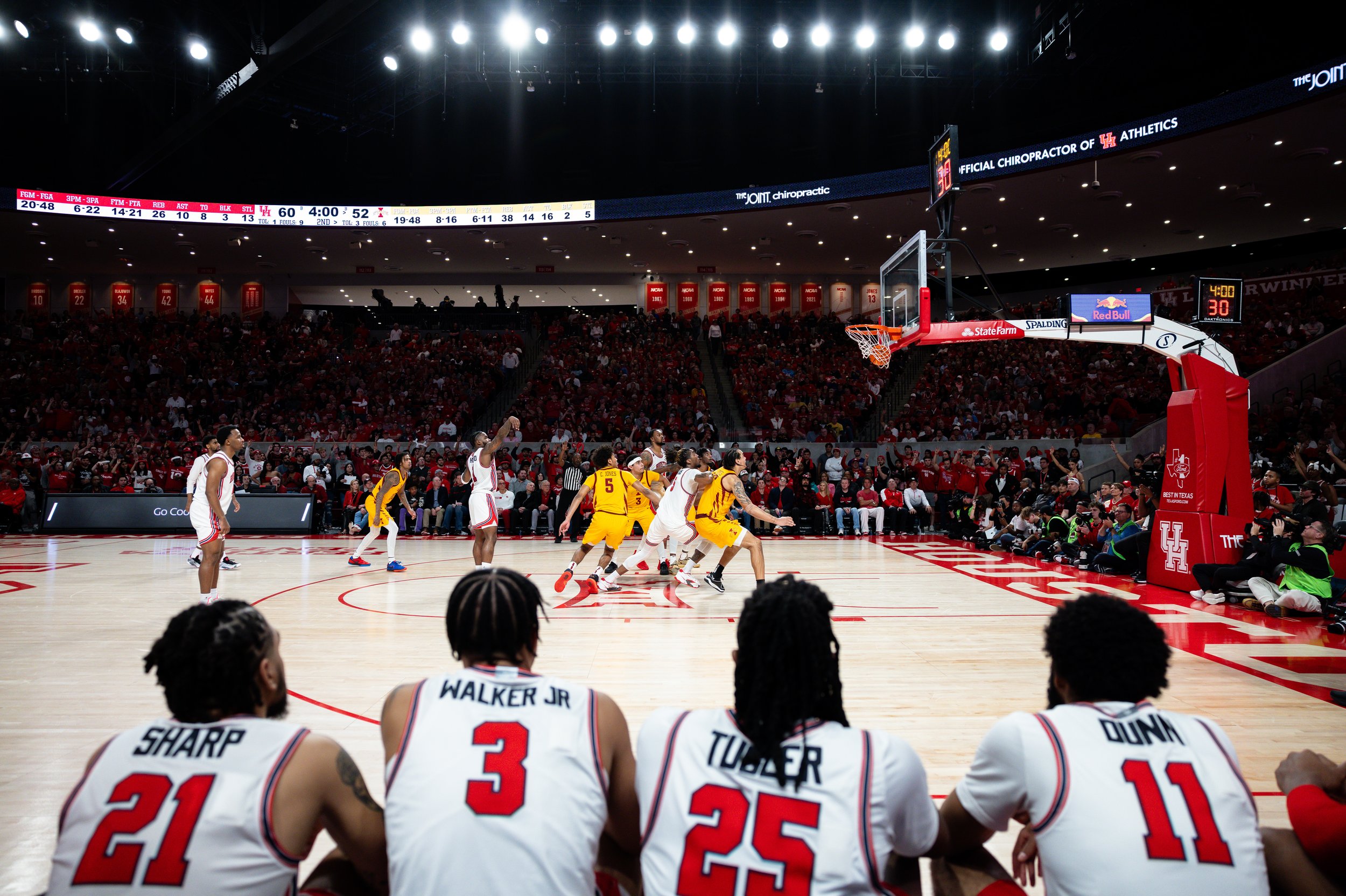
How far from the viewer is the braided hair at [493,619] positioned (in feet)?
6.65

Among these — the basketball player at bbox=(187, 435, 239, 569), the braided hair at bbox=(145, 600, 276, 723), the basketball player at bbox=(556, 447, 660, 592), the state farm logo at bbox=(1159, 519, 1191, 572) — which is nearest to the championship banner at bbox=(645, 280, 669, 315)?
the basketball player at bbox=(187, 435, 239, 569)

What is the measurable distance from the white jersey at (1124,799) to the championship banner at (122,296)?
35527 millimetres

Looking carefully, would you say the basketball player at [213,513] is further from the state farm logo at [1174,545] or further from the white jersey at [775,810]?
the state farm logo at [1174,545]

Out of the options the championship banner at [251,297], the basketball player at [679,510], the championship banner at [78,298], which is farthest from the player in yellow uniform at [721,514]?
the championship banner at [78,298]

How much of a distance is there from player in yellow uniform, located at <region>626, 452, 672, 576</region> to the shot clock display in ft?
23.0

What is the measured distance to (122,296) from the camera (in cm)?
2986

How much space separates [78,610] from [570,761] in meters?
8.49

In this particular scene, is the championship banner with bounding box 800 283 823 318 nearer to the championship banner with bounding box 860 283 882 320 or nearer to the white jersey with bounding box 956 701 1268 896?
the championship banner with bounding box 860 283 882 320

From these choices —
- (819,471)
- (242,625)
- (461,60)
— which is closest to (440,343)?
(461,60)

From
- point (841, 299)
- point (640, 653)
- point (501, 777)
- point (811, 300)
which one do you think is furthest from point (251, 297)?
point (501, 777)

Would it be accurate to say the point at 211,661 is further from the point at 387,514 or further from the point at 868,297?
the point at 868,297

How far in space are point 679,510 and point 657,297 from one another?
22.1 m

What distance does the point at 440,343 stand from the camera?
26.9 meters

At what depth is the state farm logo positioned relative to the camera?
9.37m
